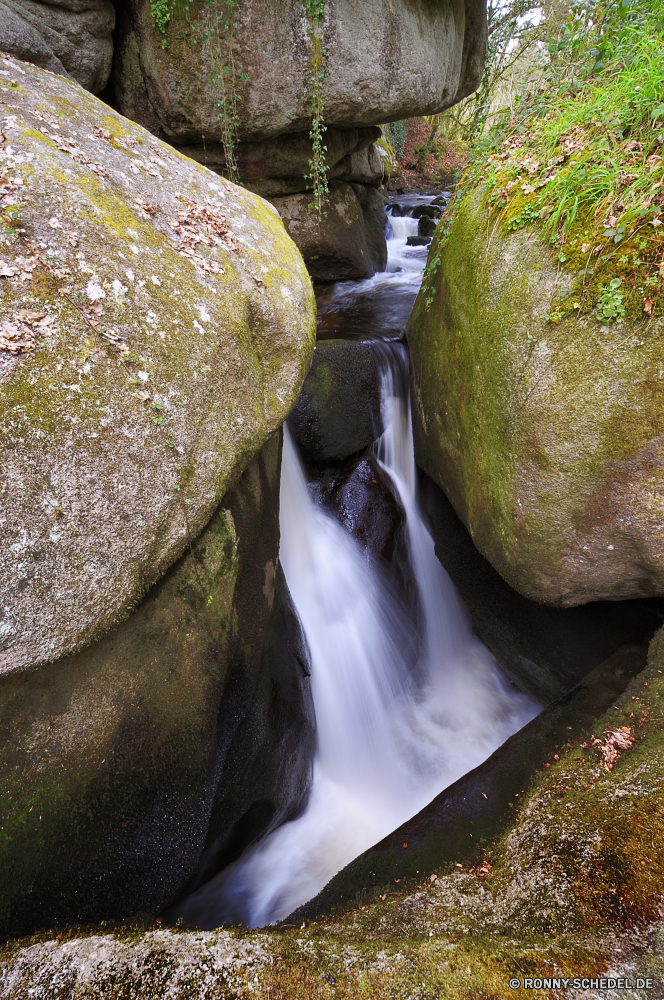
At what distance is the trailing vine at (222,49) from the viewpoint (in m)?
5.25

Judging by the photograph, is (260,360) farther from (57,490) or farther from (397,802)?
(397,802)

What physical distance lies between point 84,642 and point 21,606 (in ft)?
1.13

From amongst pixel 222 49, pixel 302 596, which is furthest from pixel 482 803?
pixel 222 49

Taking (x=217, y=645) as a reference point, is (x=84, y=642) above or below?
above

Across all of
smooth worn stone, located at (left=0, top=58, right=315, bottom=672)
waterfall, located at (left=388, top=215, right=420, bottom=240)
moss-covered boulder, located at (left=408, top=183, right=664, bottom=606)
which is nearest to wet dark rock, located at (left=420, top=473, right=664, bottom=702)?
moss-covered boulder, located at (left=408, top=183, right=664, bottom=606)

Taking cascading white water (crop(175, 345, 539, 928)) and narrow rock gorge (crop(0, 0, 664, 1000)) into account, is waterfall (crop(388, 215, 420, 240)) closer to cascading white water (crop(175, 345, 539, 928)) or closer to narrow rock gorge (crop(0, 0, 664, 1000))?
narrow rock gorge (crop(0, 0, 664, 1000))

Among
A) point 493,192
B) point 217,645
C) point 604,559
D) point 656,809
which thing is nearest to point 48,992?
point 217,645

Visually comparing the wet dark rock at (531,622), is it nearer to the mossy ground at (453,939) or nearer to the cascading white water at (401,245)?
the mossy ground at (453,939)

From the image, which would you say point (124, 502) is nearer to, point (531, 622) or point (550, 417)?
point (550, 417)

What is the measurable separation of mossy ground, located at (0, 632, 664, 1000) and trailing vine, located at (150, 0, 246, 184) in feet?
21.6

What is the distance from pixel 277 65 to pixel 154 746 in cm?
736

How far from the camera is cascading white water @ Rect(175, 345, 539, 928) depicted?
363cm

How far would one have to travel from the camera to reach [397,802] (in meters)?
3.97

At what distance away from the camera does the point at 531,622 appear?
163 inches
